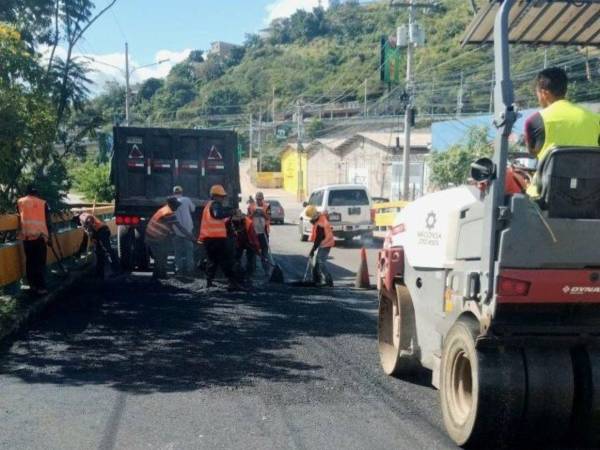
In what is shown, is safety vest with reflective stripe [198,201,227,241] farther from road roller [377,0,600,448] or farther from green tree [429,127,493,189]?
green tree [429,127,493,189]

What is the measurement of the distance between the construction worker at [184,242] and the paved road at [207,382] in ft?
6.70

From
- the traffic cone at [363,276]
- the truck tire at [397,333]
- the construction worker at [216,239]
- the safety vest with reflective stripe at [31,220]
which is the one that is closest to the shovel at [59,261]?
the safety vest with reflective stripe at [31,220]

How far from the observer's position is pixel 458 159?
2677 cm

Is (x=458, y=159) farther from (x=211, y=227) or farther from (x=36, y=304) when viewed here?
(x=36, y=304)

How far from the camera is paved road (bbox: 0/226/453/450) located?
16.4 ft

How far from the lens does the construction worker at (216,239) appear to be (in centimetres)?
1114

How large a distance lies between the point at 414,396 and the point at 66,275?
8040 mm

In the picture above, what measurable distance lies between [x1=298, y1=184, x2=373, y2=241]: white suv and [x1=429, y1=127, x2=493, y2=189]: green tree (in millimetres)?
5270

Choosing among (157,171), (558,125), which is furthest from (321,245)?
(558,125)

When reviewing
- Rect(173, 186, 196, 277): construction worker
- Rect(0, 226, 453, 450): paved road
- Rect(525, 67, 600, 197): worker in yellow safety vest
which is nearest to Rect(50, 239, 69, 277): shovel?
Rect(0, 226, 453, 450): paved road

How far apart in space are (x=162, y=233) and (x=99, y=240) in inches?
65.5

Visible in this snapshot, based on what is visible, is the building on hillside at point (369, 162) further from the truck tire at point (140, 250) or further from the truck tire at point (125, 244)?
the truck tire at point (125, 244)

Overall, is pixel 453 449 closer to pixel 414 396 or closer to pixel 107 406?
pixel 414 396

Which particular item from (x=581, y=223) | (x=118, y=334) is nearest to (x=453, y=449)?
(x=581, y=223)
